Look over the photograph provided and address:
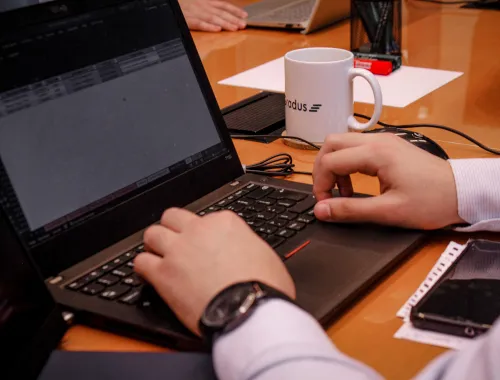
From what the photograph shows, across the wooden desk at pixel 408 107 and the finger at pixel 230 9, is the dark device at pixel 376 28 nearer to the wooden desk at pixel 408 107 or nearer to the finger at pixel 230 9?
the wooden desk at pixel 408 107

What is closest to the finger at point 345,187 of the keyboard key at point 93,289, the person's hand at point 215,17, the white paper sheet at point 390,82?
the keyboard key at point 93,289

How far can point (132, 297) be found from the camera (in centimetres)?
69

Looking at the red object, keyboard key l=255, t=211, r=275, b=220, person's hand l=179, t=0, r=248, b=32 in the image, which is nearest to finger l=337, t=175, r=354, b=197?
keyboard key l=255, t=211, r=275, b=220

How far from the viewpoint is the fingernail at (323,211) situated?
→ 2.71 feet

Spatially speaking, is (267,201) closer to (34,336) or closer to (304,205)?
(304,205)

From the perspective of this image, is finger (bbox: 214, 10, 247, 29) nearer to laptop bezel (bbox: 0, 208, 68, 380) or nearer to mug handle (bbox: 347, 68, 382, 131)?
mug handle (bbox: 347, 68, 382, 131)

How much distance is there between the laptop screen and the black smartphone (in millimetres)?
363

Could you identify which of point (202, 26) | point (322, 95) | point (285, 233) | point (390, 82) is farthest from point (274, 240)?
point (202, 26)

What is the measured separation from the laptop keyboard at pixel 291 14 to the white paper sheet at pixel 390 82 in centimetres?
38

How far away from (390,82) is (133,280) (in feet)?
2.91

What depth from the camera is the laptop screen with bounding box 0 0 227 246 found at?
752 mm

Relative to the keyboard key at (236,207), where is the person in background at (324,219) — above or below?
above

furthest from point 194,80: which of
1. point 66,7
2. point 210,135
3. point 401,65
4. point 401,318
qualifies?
point 401,65

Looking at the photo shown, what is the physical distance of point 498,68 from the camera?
58.9 inches
